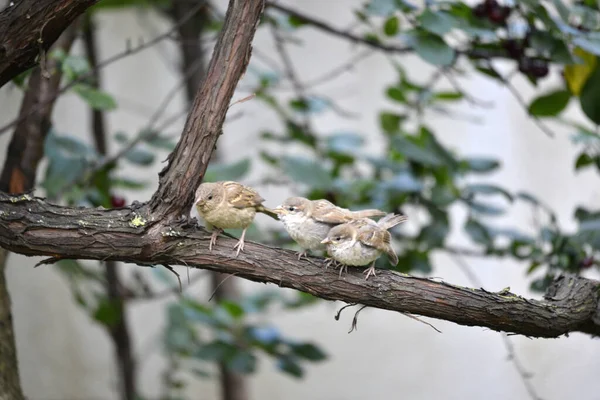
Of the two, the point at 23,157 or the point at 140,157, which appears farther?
the point at 140,157

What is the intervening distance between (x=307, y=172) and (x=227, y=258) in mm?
1034

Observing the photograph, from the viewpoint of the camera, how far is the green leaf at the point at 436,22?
186cm

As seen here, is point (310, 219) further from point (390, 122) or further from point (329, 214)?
point (390, 122)

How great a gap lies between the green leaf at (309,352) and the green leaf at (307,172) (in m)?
0.66

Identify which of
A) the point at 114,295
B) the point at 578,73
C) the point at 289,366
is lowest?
the point at 289,366

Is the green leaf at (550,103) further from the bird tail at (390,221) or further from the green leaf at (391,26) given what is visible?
the bird tail at (390,221)

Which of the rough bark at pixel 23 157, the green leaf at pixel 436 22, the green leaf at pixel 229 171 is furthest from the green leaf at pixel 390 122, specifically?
the rough bark at pixel 23 157

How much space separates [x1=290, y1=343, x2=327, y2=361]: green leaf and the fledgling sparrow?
1193 millimetres

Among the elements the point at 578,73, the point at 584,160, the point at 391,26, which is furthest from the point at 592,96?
the point at 391,26

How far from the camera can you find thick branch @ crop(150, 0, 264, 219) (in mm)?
1350

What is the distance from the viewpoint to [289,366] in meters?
2.70

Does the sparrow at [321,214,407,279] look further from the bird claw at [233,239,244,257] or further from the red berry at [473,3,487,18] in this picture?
the red berry at [473,3,487,18]

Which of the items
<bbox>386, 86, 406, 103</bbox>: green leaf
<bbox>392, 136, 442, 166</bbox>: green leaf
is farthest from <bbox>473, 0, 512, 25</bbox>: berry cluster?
<bbox>386, 86, 406, 103</bbox>: green leaf

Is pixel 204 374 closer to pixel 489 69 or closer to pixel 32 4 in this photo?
pixel 489 69
